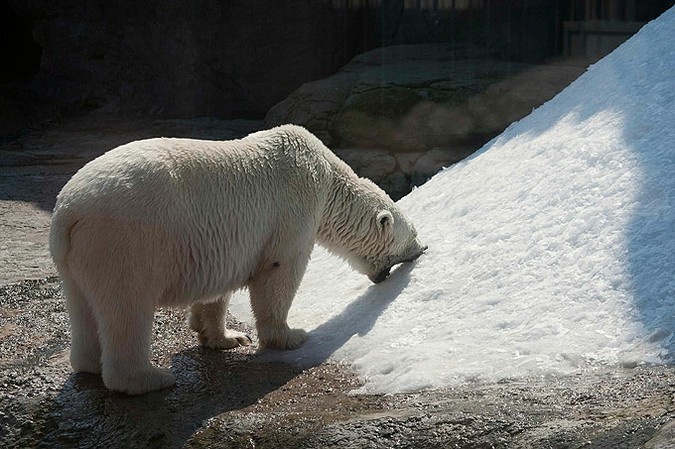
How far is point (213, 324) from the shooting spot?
5.54 metres

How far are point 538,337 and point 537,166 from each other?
1843 mm

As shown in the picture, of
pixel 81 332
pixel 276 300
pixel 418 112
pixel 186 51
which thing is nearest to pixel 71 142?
pixel 186 51

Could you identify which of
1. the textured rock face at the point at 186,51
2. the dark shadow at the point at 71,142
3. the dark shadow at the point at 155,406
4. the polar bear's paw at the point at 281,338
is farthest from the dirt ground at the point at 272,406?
the textured rock face at the point at 186,51

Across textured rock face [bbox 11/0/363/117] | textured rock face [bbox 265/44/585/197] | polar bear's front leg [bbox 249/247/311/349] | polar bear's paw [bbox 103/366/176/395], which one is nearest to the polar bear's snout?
Answer: polar bear's front leg [bbox 249/247/311/349]

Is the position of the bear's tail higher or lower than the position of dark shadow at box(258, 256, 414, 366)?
higher

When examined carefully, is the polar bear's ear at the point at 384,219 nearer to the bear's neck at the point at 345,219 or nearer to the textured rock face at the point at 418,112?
the bear's neck at the point at 345,219

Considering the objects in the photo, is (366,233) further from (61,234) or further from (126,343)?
(61,234)

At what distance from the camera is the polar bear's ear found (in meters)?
6.02

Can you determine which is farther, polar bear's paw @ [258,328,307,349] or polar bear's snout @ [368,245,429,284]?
polar bear's snout @ [368,245,429,284]

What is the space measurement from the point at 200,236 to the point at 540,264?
1.86 metres

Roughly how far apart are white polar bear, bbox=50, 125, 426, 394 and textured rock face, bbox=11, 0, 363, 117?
887 centimetres

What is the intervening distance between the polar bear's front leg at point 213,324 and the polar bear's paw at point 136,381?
698 mm

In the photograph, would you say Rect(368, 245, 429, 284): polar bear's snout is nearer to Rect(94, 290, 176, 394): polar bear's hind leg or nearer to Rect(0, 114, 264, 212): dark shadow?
Rect(94, 290, 176, 394): polar bear's hind leg

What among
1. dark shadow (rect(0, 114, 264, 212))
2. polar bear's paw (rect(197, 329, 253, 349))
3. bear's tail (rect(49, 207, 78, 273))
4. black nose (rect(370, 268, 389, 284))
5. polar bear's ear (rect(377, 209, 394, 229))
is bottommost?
dark shadow (rect(0, 114, 264, 212))
